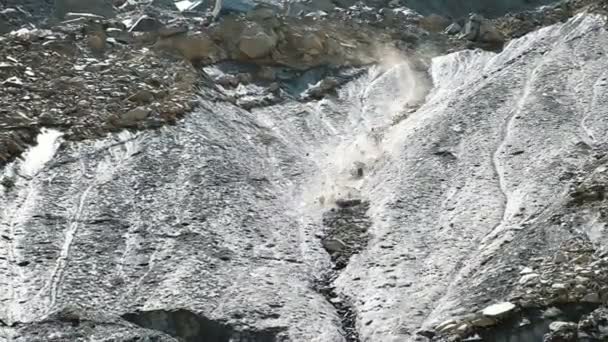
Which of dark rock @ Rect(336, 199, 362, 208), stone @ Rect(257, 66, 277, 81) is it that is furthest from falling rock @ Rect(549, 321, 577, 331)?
stone @ Rect(257, 66, 277, 81)

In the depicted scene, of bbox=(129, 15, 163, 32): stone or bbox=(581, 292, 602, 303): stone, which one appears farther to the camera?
bbox=(129, 15, 163, 32): stone

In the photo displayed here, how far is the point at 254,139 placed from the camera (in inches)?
601

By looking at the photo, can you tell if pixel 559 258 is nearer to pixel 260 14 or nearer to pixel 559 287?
pixel 559 287

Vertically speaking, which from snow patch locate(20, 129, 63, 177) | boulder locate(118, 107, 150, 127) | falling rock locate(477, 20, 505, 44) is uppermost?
falling rock locate(477, 20, 505, 44)

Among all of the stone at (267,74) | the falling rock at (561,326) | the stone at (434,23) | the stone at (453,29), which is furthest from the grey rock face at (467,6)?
the falling rock at (561,326)

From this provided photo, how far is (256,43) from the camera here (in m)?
19.4

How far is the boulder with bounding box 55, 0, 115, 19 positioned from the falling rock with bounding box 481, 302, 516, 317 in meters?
13.6

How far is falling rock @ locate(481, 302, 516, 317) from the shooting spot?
28.1 feet

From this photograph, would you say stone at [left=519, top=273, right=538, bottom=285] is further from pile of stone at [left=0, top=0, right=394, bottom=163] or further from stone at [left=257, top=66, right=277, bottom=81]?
stone at [left=257, top=66, right=277, bottom=81]

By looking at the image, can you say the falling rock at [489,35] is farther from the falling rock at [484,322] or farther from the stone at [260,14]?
the falling rock at [484,322]

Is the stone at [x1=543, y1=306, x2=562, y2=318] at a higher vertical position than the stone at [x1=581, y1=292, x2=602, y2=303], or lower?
lower

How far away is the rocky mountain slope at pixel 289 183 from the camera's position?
9.42m

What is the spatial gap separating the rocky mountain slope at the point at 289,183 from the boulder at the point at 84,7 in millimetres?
150

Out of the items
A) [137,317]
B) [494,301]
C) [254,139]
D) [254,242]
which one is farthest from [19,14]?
[494,301]
